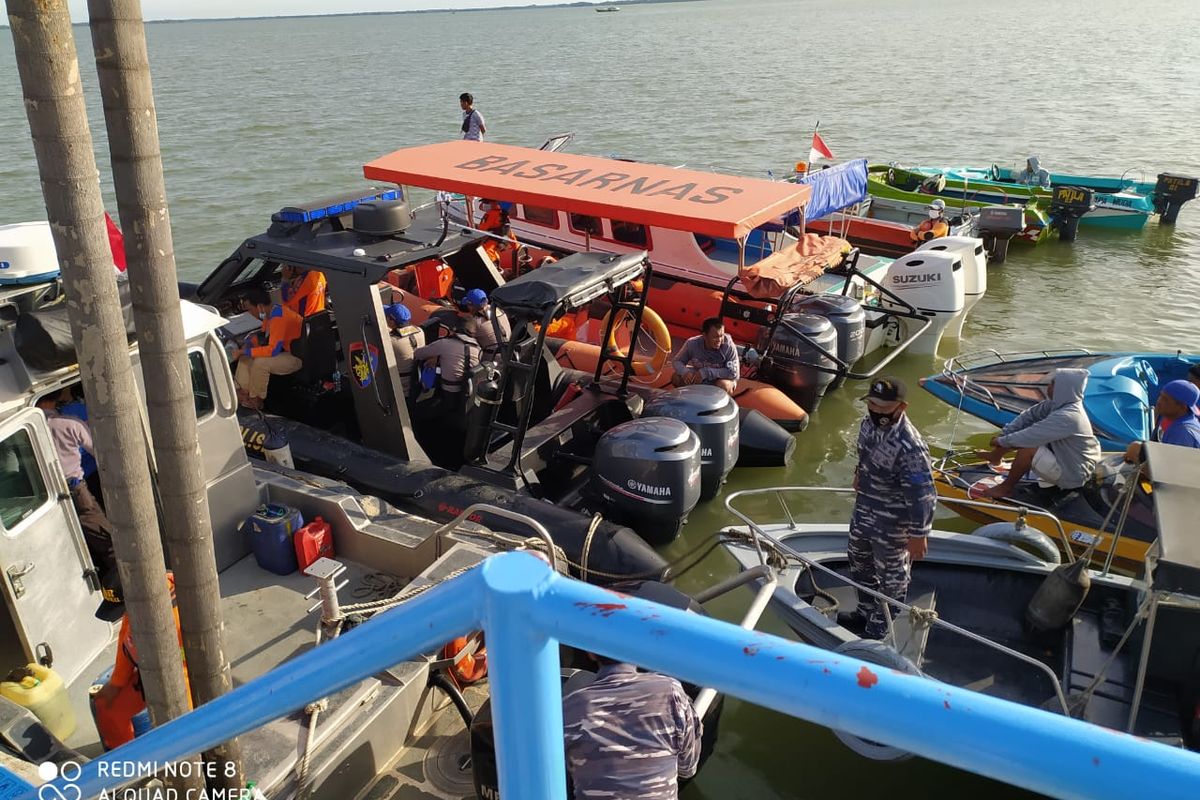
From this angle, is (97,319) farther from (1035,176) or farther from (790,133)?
(790,133)

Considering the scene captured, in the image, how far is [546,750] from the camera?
102 centimetres

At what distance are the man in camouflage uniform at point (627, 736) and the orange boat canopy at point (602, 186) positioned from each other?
5.53 meters

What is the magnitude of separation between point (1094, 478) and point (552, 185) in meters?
5.61

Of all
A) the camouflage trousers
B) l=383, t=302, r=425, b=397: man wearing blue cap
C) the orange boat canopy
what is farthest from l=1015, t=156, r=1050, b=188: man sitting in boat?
l=383, t=302, r=425, b=397: man wearing blue cap

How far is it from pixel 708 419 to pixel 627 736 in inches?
174

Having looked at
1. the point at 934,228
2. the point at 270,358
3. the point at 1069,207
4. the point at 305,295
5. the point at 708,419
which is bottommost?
the point at 708,419

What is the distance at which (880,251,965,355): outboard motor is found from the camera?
11102 mm

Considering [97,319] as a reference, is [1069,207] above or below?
below

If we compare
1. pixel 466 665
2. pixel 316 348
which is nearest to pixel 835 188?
pixel 316 348

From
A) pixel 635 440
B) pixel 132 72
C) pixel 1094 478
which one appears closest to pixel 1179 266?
pixel 1094 478

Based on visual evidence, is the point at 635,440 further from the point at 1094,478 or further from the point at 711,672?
the point at 711,672

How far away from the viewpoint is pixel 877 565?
17.5ft

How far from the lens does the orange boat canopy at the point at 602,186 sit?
823 cm

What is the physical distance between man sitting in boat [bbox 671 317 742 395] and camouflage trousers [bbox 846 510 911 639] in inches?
116
